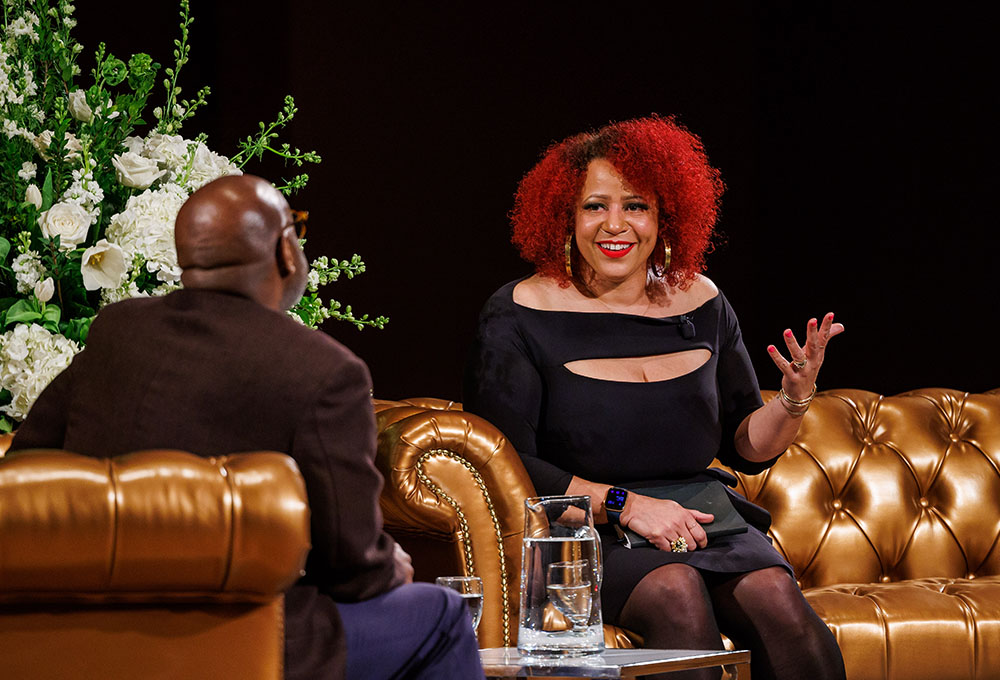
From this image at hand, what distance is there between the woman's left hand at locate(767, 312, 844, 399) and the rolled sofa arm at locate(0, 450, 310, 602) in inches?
60.7

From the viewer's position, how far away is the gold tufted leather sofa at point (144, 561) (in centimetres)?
102

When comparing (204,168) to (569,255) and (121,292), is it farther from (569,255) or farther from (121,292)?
(569,255)

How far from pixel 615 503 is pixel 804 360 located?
0.50 meters

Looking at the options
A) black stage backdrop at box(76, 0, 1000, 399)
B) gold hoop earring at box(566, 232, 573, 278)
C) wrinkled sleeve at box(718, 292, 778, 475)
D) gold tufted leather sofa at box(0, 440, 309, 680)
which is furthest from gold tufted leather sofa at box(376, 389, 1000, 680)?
gold tufted leather sofa at box(0, 440, 309, 680)

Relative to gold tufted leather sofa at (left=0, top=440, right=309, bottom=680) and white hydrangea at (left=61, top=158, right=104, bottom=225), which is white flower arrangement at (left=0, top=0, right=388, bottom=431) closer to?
white hydrangea at (left=61, top=158, right=104, bottom=225)

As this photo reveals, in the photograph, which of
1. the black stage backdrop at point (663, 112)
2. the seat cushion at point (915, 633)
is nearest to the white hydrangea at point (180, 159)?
the seat cushion at point (915, 633)

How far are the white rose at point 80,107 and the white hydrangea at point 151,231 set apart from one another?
0.58ft

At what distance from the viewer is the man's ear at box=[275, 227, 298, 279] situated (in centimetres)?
148

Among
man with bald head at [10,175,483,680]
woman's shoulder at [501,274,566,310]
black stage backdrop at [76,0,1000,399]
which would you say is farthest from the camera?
black stage backdrop at [76,0,1000,399]

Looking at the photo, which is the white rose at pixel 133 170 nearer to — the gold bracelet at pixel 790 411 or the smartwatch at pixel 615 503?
the smartwatch at pixel 615 503

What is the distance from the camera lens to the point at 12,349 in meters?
1.78

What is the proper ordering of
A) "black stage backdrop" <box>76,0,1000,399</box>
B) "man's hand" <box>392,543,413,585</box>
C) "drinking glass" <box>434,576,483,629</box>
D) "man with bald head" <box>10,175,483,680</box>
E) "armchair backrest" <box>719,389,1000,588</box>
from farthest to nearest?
"black stage backdrop" <box>76,0,1000,399</box> → "armchair backrest" <box>719,389,1000,588</box> → "drinking glass" <box>434,576,483,629</box> → "man's hand" <box>392,543,413,585</box> → "man with bald head" <box>10,175,483,680</box>

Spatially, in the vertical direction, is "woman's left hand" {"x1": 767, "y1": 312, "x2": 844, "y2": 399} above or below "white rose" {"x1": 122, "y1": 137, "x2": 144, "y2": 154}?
below

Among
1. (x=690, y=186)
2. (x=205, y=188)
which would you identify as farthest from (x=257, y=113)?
(x=205, y=188)
